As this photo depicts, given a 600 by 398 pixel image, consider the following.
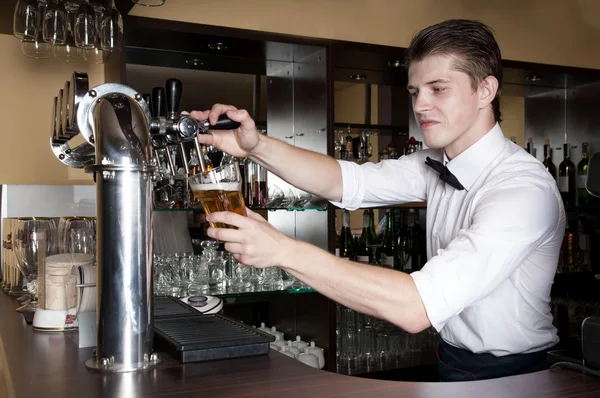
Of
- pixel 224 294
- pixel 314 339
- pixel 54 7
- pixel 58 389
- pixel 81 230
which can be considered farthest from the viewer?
pixel 314 339

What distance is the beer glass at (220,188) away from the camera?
1.13 metres

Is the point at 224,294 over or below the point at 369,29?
below

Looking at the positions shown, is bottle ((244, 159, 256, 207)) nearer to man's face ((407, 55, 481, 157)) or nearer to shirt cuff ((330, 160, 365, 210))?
shirt cuff ((330, 160, 365, 210))

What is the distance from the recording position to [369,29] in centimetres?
329

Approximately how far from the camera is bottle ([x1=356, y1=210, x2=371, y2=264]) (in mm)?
3236

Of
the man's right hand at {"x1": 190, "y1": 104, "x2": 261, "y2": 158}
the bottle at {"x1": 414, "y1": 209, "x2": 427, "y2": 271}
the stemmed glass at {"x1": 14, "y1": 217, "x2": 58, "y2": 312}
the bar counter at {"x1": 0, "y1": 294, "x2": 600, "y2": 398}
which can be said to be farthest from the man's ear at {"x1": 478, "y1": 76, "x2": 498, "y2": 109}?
the bottle at {"x1": 414, "y1": 209, "x2": 427, "y2": 271}

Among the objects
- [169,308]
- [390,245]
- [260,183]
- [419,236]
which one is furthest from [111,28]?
[419,236]

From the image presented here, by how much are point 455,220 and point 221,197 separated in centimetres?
93

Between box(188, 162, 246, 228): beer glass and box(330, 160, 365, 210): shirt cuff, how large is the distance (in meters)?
0.90

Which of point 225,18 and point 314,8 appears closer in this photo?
point 225,18

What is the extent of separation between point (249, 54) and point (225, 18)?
0.22 metres

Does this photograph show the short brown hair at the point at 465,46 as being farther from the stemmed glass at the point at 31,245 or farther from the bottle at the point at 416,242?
the bottle at the point at 416,242

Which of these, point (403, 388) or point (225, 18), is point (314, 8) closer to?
point (225, 18)

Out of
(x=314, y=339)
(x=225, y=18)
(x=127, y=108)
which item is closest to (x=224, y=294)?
(x=314, y=339)
